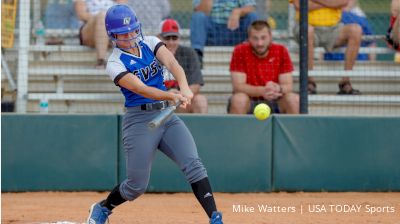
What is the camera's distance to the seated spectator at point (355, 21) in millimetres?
9047

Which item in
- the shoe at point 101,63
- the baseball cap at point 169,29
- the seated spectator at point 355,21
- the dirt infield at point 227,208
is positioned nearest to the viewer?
the dirt infield at point 227,208

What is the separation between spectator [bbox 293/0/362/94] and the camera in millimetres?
8691

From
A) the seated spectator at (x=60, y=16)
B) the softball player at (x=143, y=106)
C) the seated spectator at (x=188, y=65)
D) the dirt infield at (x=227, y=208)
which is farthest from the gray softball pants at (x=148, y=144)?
the seated spectator at (x=60, y=16)

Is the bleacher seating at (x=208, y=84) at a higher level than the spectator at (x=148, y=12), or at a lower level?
lower

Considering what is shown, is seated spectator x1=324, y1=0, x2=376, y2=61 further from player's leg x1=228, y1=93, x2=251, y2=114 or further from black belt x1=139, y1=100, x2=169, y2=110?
black belt x1=139, y1=100, x2=169, y2=110

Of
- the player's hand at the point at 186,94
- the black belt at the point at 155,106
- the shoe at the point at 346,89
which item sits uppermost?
the player's hand at the point at 186,94

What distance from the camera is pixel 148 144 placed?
527cm

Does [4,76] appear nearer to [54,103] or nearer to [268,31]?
[54,103]

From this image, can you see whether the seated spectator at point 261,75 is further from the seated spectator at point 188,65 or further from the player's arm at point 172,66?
the player's arm at point 172,66

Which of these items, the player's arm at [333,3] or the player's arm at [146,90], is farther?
the player's arm at [333,3]

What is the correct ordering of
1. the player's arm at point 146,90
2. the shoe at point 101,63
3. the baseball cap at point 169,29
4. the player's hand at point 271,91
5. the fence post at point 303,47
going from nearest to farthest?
1. the player's arm at point 146,90
2. the fence post at point 303,47
3. the player's hand at point 271,91
4. the baseball cap at point 169,29
5. the shoe at point 101,63

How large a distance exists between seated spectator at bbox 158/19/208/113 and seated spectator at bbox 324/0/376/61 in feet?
5.80

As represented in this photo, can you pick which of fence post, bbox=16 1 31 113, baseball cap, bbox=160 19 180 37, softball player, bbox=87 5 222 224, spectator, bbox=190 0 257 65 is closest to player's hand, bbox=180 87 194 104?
softball player, bbox=87 5 222 224

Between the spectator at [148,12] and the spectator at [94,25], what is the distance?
0.58 feet
